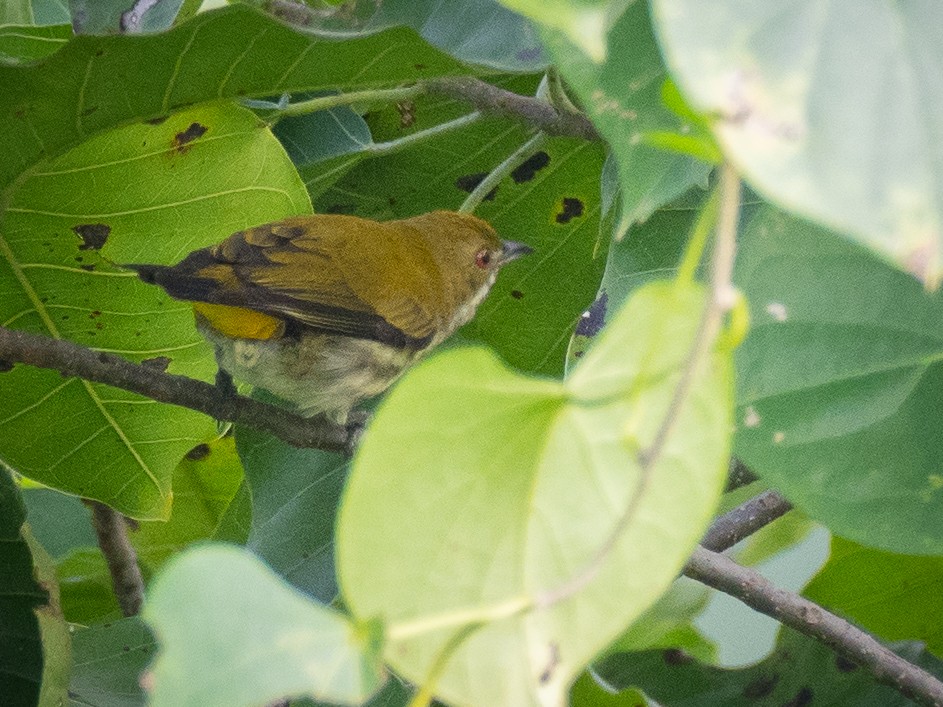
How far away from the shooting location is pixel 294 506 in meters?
2.39

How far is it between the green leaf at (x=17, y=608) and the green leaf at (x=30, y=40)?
88cm

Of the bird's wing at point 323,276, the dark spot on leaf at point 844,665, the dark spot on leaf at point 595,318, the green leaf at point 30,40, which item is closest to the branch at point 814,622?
the dark spot on leaf at point 844,665

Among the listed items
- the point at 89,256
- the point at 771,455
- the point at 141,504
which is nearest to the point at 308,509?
the point at 141,504

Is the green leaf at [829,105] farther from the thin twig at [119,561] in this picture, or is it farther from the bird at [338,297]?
the thin twig at [119,561]

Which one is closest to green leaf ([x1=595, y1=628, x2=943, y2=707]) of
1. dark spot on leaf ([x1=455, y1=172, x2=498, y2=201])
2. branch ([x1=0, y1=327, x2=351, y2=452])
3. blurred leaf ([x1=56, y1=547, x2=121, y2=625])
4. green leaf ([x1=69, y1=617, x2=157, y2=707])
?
branch ([x1=0, y1=327, x2=351, y2=452])

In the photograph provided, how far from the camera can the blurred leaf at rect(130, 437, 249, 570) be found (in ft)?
9.72

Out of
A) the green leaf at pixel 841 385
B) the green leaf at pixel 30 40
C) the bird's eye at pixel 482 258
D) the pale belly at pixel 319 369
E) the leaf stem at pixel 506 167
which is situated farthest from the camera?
the bird's eye at pixel 482 258

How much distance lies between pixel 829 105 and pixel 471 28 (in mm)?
1268

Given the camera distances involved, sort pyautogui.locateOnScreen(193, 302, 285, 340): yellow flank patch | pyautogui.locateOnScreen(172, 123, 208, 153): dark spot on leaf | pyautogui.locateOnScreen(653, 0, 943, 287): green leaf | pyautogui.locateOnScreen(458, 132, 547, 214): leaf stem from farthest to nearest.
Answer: pyautogui.locateOnScreen(193, 302, 285, 340): yellow flank patch → pyautogui.locateOnScreen(458, 132, 547, 214): leaf stem → pyautogui.locateOnScreen(172, 123, 208, 153): dark spot on leaf → pyautogui.locateOnScreen(653, 0, 943, 287): green leaf

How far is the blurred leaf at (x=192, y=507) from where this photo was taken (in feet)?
9.72

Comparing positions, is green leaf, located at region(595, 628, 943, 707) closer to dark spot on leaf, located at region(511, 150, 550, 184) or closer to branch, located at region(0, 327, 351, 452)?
branch, located at region(0, 327, 351, 452)

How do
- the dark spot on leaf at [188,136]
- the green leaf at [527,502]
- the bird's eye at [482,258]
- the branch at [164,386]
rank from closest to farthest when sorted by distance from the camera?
the green leaf at [527,502] < the branch at [164,386] < the dark spot on leaf at [188,136] < the bird's eye at [482,258]

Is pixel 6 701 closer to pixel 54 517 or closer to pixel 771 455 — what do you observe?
pixel 54 517

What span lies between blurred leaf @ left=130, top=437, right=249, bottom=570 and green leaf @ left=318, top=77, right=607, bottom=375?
29.1 inches
